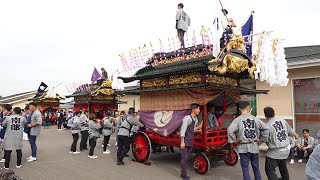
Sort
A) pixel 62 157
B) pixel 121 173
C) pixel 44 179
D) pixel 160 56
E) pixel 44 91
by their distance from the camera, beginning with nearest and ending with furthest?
1. pixel 44 179
2. pixel 121 173
3. pixel 160 56
4. pixel 62 157
5. pixel 44 91

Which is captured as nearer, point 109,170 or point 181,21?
point 109,170

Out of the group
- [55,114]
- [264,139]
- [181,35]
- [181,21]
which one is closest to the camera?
[264,139]

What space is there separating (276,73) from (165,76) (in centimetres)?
316

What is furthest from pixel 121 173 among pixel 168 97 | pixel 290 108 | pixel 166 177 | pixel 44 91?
pixel 44 91

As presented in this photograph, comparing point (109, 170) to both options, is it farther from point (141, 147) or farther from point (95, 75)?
point (95, 75)

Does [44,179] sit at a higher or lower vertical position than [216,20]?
lower

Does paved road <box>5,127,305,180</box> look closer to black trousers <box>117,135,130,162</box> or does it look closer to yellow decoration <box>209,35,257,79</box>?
black trousers <box>117,135,130,162</box>

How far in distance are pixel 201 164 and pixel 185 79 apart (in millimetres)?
2388

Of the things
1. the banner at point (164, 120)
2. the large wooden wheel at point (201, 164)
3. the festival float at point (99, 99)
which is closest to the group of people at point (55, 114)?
the festival float at point (99, 99)

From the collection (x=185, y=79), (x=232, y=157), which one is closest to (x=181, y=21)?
(x=185, y=79)

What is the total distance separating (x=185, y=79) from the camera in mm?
7434

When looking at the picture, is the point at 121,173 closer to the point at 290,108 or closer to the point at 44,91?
the point at 290,108


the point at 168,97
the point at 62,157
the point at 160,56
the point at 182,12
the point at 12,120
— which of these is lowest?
the point at 62,157

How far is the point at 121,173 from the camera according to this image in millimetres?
6996
